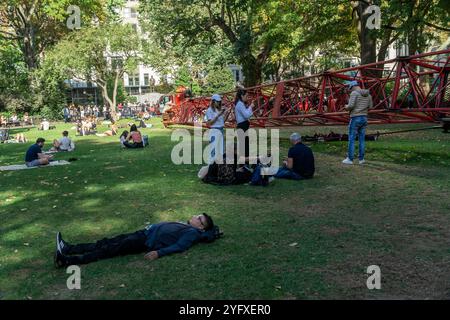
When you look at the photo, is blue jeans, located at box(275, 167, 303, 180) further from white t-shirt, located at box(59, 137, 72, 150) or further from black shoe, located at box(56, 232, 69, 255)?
white t-shirt, located at box(59, 137, 72, 150)

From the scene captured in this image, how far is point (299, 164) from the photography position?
1094cm

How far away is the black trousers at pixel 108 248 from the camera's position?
5.91 meters

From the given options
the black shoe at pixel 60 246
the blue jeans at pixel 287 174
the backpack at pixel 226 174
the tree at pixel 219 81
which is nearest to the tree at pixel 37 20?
the tree at pixel 219 81

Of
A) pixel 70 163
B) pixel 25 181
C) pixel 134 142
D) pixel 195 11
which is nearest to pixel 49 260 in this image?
pixel 25 181

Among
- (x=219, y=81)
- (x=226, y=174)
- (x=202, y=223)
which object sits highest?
(x=219, y=81)

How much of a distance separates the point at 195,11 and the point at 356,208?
84.9 feet

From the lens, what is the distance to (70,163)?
1523 centimetres

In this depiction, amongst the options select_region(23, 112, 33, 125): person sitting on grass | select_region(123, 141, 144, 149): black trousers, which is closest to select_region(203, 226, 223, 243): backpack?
select_region(123, 141, 144, 149): black trousers

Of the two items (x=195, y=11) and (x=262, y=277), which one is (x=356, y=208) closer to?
(x=262, y=277)

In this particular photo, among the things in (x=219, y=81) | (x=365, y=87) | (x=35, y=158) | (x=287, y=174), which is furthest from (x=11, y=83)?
(x=287, y=174)

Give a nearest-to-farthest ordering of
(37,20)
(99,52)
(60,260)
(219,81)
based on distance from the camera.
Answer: (60,260), (99,52), (219,81), (37,20)

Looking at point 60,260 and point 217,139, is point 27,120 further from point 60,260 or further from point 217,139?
point 60,260

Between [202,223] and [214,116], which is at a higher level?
[214,116]

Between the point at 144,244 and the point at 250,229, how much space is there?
1716 mm
